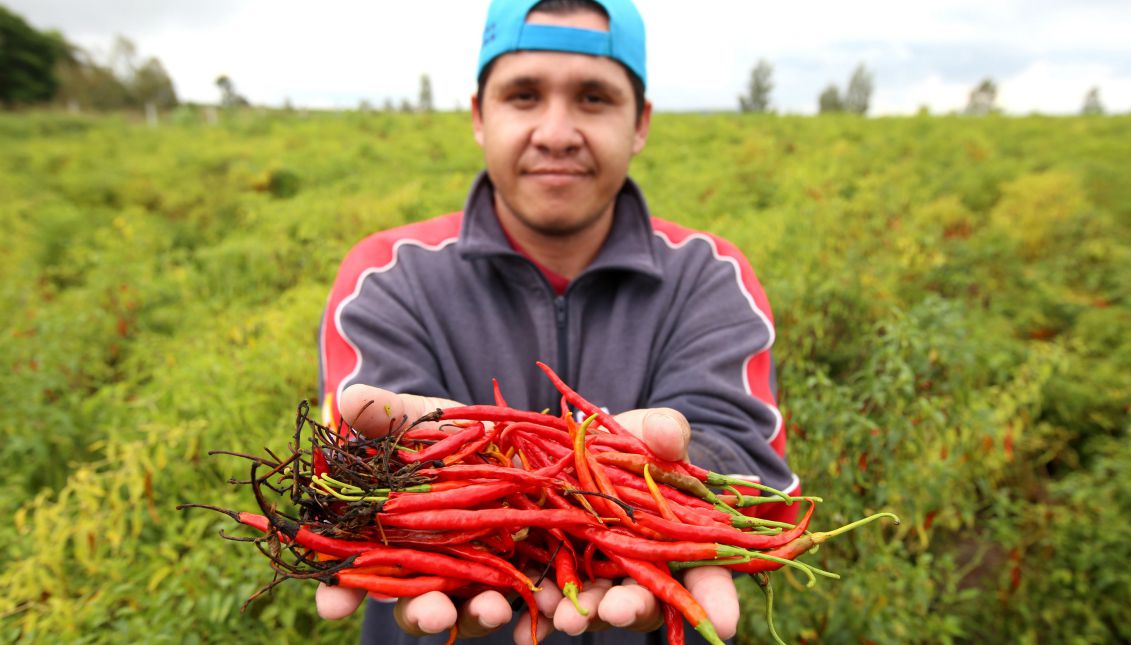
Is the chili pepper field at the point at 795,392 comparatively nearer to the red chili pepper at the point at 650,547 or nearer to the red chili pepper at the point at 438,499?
the red chili pepper at the point at 438,499

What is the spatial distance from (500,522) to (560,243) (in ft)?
4.68

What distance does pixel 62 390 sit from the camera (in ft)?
15.1

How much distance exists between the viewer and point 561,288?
Result: 2.73 meters

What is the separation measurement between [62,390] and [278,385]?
188 centimetres

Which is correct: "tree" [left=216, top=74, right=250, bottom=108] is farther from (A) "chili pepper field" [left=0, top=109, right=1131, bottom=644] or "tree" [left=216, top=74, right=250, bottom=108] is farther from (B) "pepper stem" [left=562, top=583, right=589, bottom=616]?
(B) "pepper stem" [left=562, top=583, right=589, bottom=616]

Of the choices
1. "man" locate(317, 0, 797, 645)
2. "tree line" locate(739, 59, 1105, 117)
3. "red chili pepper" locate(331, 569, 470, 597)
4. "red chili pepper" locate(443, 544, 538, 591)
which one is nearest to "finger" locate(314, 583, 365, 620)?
"red chili pepper" locate(331, 569, 470, 597)

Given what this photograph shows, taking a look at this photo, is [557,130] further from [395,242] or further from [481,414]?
[481,414]

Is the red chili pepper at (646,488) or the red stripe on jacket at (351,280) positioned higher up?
the red stripe on jacket at (351,280)

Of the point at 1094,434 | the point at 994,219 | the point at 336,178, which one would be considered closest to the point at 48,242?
the point at 336,178

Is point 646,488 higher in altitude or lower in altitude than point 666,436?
lower

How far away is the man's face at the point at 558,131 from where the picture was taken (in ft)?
7.79

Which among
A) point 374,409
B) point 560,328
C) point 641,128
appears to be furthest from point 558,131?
point 374,409

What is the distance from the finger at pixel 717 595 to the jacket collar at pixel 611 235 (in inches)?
50.0

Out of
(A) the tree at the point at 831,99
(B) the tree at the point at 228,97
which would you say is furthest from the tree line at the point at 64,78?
(A) the tree at the point at 831,99
